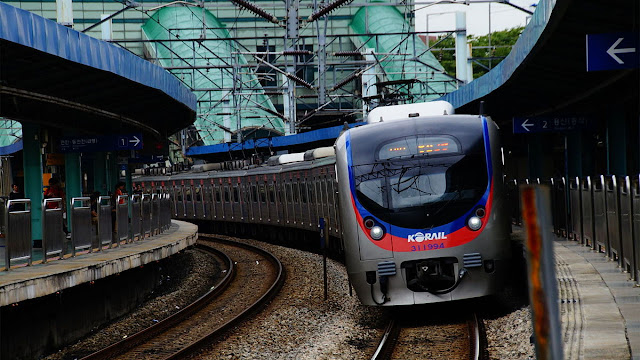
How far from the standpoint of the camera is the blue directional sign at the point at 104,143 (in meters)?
22.8

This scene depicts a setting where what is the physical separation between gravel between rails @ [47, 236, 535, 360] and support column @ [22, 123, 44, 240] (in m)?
3.61

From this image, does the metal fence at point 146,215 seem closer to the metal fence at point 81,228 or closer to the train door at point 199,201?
the metal fence at point 81,228

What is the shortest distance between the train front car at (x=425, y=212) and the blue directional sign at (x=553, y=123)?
10.5 m

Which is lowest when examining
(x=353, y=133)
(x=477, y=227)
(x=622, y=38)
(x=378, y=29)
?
(x=477, y=227)

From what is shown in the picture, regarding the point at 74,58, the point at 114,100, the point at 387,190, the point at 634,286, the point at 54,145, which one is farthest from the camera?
the point at 54,145

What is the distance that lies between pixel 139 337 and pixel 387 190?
163 inches

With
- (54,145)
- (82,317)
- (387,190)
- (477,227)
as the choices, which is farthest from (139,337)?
(54,145)

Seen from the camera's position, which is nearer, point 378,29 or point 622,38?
point 622,38

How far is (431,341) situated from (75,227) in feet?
22.3

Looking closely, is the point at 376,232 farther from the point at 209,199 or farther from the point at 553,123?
the point at 209,199

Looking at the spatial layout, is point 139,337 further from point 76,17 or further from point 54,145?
point 76,17

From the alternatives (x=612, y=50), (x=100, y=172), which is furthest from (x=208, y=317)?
(x=100, y=172)

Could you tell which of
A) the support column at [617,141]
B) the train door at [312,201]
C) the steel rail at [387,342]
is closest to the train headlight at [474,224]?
the steel rail at [387,342]

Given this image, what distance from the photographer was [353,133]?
501 inches
